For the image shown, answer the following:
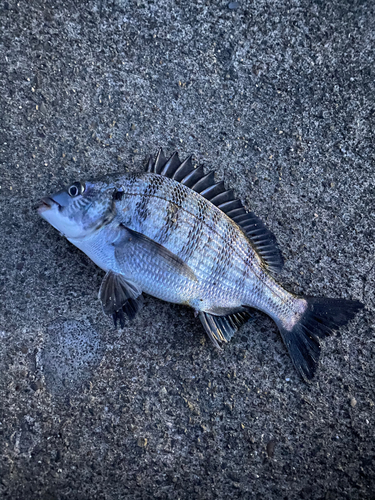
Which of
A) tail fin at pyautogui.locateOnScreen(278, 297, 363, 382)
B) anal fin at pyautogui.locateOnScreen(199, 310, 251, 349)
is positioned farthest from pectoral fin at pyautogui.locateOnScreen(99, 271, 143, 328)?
tail fin at pyautogui.locateOnScreen(278, 297, 363, 382)

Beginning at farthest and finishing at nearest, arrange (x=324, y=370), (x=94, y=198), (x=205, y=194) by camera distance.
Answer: (x=324, y=370) → (x=205, y=194) → (x=94, y=198)

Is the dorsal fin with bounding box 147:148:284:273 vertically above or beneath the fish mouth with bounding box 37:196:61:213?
above

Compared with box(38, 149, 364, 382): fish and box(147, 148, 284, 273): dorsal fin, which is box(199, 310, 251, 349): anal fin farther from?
box(147, 148, 284, 273): dorsal fin

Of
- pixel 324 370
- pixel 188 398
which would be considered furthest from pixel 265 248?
pixel 188 398

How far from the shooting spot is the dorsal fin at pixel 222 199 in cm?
211

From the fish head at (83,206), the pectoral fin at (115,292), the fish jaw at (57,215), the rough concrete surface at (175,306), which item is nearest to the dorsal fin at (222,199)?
the rough concrete surface at (175,306)

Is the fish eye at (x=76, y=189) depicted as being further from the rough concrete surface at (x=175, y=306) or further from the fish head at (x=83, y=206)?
the rough concrete surface at (x=175, y=306)

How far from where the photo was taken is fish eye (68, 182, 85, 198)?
1.93 metres

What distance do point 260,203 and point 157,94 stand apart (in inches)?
39.3

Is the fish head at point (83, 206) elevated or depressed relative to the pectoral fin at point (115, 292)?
elevated

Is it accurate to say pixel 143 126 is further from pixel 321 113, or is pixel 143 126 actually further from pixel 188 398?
pixel 188 398

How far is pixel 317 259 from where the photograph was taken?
7.79 feet

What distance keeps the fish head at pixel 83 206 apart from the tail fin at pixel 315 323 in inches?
48.5

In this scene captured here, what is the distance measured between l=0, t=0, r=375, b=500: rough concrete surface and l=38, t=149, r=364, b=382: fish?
20cm
